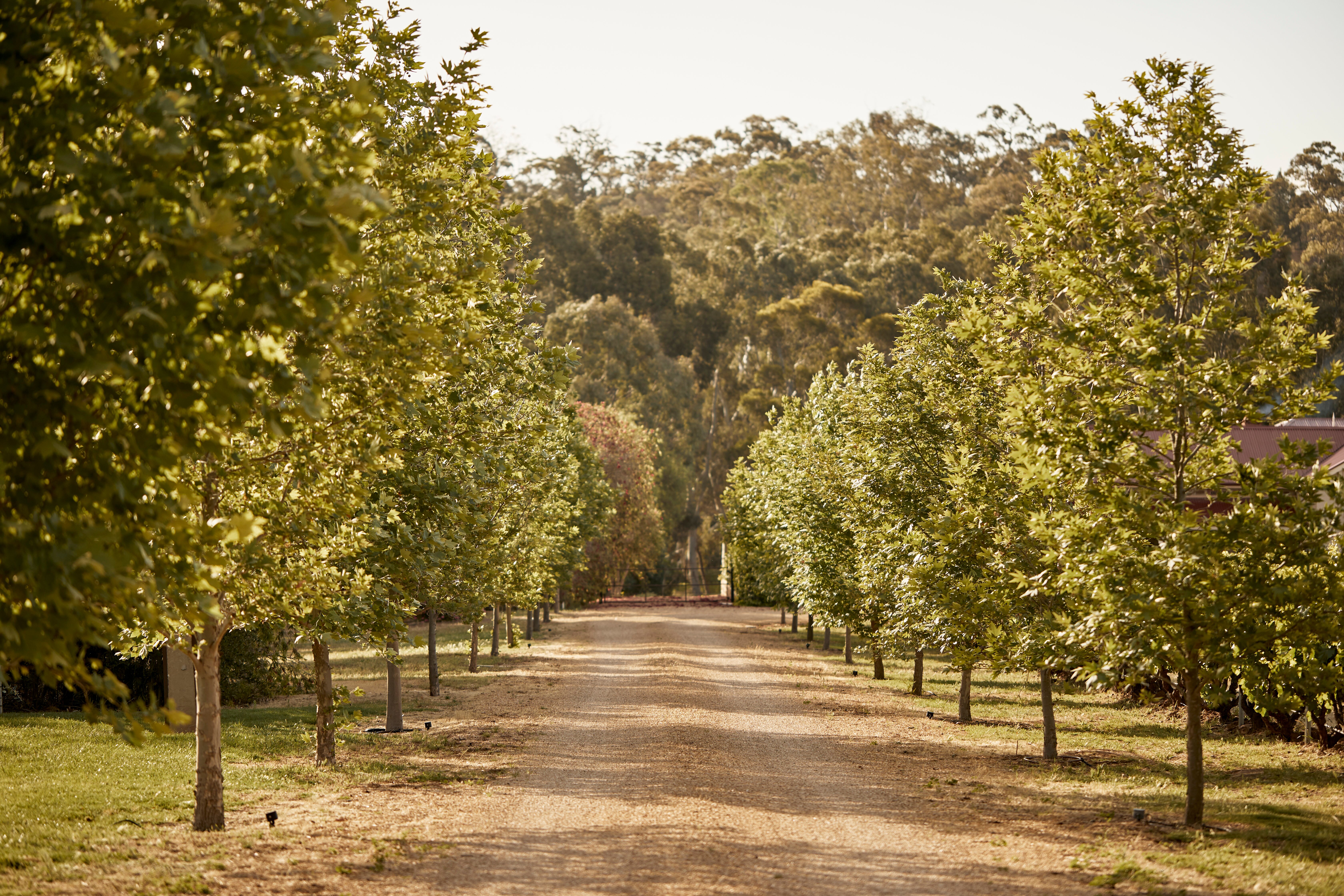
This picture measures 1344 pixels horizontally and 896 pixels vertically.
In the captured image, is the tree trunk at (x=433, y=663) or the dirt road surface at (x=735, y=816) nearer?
the dirt road surface at (x=735, y=816)

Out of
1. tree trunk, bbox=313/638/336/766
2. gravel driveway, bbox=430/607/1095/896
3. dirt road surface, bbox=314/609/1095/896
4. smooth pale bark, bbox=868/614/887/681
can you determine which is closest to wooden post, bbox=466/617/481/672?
gravel driveway, bbox=430/607/1095/896

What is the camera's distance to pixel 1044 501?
13000mm

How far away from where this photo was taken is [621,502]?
4941 centimetres

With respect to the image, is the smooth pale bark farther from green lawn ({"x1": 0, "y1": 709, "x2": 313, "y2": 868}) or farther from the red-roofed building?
the red-roofed building

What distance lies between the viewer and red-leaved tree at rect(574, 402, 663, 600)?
49312 millimetres

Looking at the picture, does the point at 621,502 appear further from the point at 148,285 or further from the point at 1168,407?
the point at 148,285

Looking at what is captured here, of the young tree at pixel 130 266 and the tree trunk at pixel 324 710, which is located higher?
the young tree at pixel 130 266

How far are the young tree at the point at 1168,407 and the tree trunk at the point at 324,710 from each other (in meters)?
8.58

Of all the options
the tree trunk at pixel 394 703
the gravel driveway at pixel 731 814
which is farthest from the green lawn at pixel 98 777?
the gravel driveway at pixel 731 814

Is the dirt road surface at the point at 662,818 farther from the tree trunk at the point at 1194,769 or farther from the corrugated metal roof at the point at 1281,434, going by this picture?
the corrugated metal roof at the point at 1281,434

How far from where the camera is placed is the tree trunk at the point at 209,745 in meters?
9.98

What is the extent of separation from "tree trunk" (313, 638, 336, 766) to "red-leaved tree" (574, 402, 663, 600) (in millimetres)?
33775

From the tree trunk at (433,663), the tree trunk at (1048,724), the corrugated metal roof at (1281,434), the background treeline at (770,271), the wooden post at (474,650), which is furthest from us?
the background treeline at (770,271)

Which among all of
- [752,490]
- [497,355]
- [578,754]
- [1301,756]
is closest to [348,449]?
[497,355]
